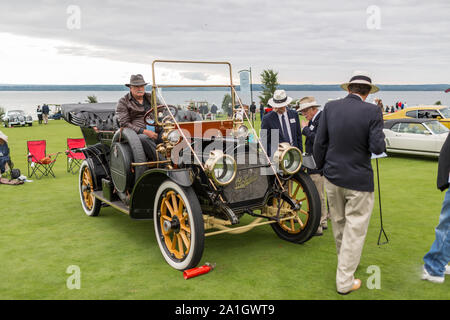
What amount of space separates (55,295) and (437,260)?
3.48 meters

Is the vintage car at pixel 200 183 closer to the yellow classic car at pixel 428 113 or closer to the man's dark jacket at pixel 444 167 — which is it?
the man's dark jacket at pixel 444 167

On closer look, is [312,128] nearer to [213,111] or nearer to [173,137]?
[213,111]

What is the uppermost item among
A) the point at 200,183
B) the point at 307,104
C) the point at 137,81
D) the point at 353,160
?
the point at 137,81

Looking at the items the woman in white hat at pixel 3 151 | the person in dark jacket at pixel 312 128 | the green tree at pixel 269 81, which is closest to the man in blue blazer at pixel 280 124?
the person in dark jacket at pixel 312 128

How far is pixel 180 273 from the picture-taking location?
389cm

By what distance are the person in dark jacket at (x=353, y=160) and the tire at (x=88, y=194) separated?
3810 mm

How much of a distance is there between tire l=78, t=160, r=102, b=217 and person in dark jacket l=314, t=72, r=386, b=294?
381 cm

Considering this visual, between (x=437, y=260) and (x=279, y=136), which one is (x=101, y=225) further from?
(x=437, y=260)

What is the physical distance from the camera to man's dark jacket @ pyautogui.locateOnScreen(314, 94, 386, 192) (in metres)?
3.21

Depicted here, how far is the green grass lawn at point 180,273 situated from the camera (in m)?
3.48

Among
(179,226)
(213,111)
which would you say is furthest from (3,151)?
(179,226)

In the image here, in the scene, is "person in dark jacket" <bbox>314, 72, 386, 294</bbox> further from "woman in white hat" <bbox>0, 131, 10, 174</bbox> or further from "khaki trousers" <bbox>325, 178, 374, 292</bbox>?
"woman in white hat" <bbox>0, 131, 10, 174</bbox>

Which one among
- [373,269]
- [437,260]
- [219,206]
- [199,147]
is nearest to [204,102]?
[199,147]

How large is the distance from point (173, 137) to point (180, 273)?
147cm
